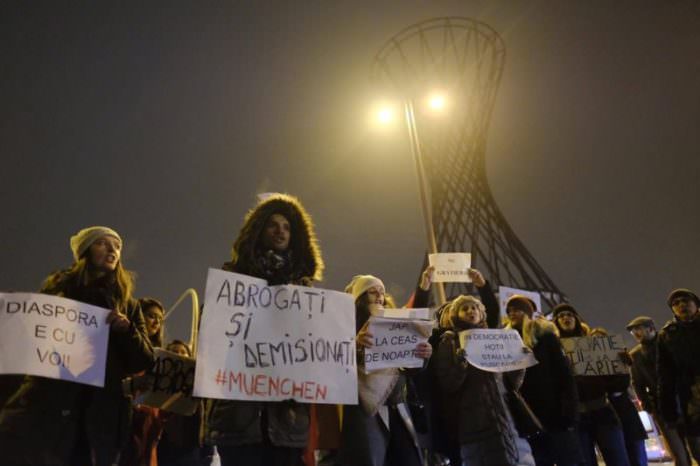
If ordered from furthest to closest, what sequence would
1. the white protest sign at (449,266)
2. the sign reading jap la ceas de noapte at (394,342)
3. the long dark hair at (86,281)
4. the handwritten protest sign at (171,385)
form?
the white protest sign at (449,266) < the handwritten protest sign at (171,385) < the sign reading jap la ceas de noapte at (394,342) < the long dark hair at (86,281)

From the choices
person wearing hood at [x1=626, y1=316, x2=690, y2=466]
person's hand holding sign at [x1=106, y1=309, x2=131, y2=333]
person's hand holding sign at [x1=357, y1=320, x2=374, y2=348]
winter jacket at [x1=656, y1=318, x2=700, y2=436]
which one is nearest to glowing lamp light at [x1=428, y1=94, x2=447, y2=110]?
person wearing hood at [x1=626, y1=316, x2=690, y2=466]

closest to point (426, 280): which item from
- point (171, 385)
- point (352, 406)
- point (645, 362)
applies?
point (352, 406)

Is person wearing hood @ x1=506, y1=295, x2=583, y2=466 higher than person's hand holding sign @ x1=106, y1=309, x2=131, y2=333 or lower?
lower

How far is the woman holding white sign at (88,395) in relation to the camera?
2.39m

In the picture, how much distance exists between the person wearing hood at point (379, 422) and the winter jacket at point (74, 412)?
116 centimetres

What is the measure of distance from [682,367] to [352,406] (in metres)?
3.24

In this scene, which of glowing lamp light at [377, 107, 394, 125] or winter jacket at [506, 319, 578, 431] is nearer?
winter jacket at [506, 319, 578, 431]

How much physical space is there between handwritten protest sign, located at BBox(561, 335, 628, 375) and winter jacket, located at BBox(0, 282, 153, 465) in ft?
12.4

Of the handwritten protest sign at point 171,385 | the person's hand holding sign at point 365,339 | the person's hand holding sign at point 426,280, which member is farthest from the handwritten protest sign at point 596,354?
the handwritten protest sign at point 171,385

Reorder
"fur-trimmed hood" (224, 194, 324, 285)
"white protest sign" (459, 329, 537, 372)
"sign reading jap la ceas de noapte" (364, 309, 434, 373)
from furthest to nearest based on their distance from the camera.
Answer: "white protest sign" (459, 329, 537, 372), "sign reading jap la ceas de noapte" (364, 309, 434, 373), "fur-trimmed hood" (224, 194, 324, 285)

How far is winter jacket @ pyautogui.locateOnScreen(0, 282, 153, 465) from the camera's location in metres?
2.37

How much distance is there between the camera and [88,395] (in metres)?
2.62

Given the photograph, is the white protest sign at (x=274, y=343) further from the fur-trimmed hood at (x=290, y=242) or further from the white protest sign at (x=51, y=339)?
the white protest sign at (x=51, y=339)

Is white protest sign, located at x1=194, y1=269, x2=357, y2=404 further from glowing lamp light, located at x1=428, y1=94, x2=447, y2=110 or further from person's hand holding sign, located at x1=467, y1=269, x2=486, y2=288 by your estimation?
glowing lamp light, located at x1=428, y1=94, x2=447, y2=110
